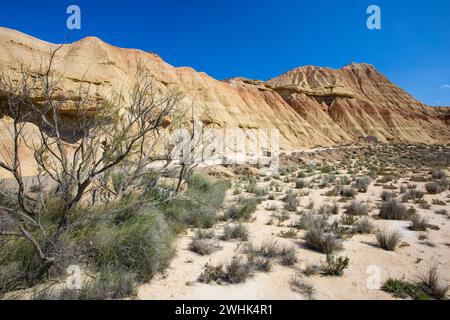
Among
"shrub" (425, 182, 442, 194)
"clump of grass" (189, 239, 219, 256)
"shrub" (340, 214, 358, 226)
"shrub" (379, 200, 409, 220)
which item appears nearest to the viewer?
"clump of grass" (189, 239, 219, 256)

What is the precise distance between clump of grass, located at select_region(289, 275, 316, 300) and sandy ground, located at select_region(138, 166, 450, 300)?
6 cm

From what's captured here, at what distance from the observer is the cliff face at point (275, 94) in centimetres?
1934

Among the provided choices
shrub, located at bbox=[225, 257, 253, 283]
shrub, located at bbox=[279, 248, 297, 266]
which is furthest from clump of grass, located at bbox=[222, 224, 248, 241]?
shrub, located at bbox=[225, 257, 253, 283]

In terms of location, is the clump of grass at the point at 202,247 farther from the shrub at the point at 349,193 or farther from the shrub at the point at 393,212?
the shrub at the point at 349,193

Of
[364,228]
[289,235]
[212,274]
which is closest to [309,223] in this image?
[289,235]

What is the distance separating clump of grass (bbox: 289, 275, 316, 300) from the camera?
3.26 metres

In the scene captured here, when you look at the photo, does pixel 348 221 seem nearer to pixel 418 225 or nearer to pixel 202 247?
pixel 418 225

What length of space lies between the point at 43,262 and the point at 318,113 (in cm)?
4950

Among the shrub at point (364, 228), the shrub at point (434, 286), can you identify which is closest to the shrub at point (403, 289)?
the shrub at point (434, 286)

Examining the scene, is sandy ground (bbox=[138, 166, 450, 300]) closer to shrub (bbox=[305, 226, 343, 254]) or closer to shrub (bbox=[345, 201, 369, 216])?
shrub (bbox=[305, 226, 343, 254])

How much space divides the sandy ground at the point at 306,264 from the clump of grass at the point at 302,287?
0.21 feet

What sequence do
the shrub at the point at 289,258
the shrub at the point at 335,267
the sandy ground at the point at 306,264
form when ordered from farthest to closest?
the shrub at the point at 289,258, the shrub at the point at 335,267, the sandy ground at the point at 306,264

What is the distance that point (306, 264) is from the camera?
4.05m
